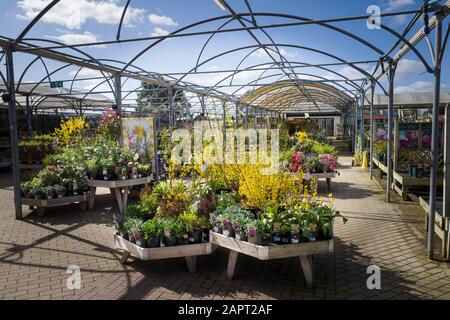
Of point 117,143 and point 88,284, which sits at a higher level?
point 117,143

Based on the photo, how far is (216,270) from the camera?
3850 mm

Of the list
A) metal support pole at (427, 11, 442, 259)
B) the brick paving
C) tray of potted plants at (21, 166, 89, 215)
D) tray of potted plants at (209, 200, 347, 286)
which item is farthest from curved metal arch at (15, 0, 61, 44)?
metal support pole at (427, 11, 442, 259)

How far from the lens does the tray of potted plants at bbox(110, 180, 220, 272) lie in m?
3.69

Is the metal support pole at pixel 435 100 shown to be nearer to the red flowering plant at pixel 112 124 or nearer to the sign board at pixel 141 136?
the sign board at pixel 141 136

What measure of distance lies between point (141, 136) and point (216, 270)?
516cm

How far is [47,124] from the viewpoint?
20.2 metres

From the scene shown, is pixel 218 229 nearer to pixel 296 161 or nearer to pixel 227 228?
pixel 227 228

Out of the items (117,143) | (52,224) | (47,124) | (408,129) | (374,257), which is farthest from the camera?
(47,124)

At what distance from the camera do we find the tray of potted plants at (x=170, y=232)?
12.1 feet

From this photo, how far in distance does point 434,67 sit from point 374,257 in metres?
2.33

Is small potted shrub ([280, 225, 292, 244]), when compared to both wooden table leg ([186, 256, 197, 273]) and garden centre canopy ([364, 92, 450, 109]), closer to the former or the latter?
wooden table leg ([186, 256, 197, 273])

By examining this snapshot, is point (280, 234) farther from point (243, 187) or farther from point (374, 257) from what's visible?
point (374, 257)

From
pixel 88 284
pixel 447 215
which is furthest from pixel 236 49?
pixel 88 284
